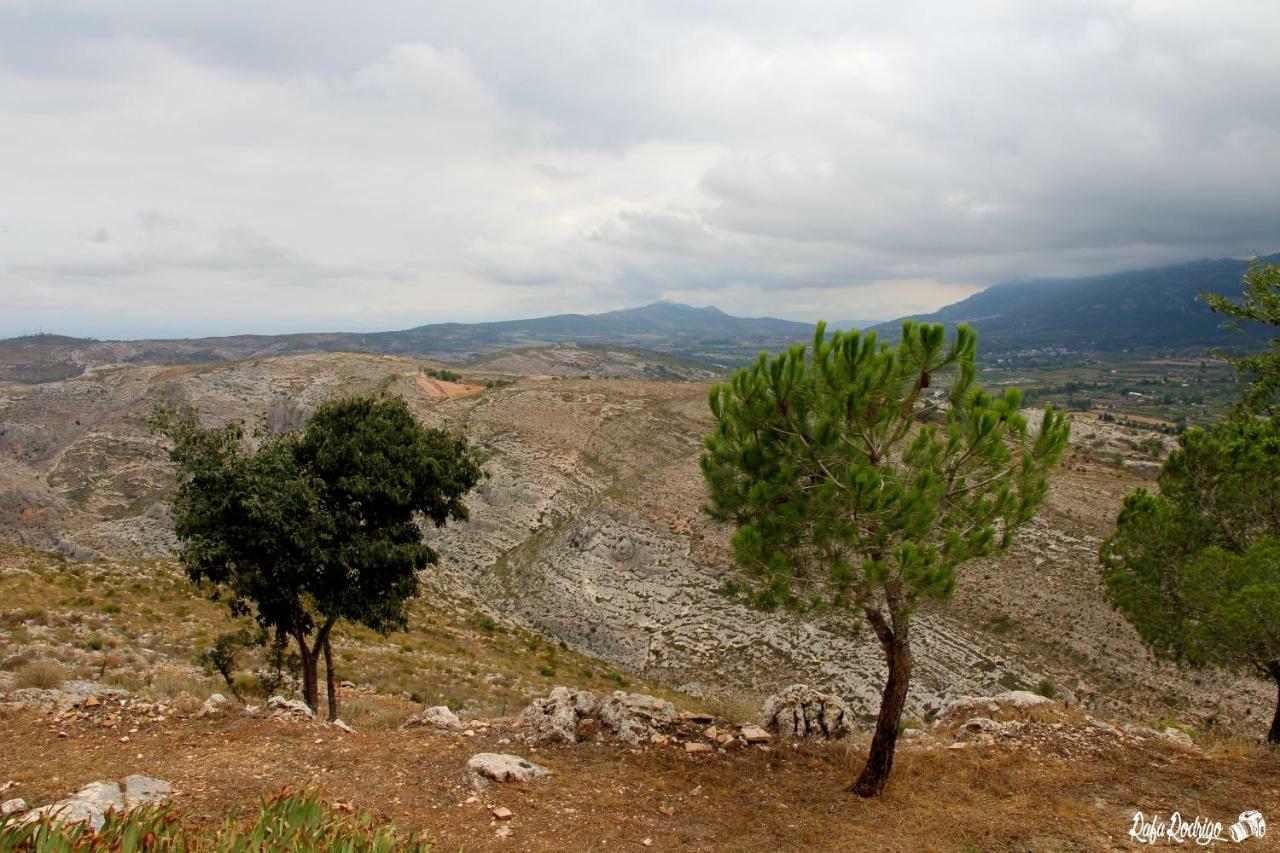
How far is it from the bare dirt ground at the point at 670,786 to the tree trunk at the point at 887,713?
25cm

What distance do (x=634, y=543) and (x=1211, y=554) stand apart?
82.6 feet

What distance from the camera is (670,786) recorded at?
10.1 metres

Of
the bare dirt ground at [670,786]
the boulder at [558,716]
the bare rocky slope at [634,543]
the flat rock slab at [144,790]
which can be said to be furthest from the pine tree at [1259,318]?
the flat rock slab at [144,790]

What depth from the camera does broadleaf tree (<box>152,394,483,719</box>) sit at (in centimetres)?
1252

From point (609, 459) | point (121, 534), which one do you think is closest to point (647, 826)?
point (609, 459)

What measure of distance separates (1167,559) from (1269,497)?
256 cm

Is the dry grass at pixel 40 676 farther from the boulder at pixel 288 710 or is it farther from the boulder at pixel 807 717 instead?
the boulder at pixel 807 717

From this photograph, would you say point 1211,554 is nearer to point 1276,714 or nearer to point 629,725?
point 1276,714

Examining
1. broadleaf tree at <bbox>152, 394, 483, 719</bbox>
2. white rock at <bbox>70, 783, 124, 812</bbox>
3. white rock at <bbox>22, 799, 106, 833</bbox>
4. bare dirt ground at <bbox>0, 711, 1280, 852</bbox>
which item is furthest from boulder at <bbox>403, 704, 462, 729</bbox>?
white rock at <bbox>22, 799, 106, 833</bbox>

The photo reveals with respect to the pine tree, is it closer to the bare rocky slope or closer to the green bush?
the bare rocky slope

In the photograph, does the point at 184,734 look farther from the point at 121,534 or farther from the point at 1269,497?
the point at 121,534

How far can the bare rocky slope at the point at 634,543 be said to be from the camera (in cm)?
2328

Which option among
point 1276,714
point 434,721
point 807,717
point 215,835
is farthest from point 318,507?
point 1276,714

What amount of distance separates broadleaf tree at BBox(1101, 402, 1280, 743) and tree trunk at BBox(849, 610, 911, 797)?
7735 millimetres
